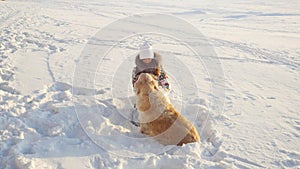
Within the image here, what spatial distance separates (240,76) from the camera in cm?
696

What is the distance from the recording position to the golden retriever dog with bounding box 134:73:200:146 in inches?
145

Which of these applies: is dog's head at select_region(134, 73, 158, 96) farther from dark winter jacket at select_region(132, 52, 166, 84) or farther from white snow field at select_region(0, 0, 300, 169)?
dark winter jacket at select_region(132, 52, 166, 84)

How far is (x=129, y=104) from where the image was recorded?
5219mm

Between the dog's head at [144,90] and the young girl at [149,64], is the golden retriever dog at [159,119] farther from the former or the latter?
the young girl at [149,64]

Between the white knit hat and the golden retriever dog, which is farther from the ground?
the white knit hat

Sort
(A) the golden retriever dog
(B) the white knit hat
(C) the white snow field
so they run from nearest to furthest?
(C) the white snow field < (A) the golden retriever dog < (B) the white knit hat

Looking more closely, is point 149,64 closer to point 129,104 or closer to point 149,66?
point 149,66

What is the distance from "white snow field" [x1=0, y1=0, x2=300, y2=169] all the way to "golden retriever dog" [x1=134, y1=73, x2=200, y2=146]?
0.43 feet

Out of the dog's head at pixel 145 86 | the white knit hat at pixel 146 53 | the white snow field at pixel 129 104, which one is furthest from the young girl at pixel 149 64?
the dog's head at pixel 145 86

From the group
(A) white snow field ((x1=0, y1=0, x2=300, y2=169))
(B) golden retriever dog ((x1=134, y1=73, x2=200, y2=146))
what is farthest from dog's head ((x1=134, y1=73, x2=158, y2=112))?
(A) white snow field ((x1=0, y1=0, x2=300, y2=169))

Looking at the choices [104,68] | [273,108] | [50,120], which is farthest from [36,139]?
[273,108]

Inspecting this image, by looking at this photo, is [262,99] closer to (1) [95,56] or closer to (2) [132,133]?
(2) [132,133]

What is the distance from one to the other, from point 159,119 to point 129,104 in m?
1.50

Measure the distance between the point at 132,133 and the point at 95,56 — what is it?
4.43 metres
